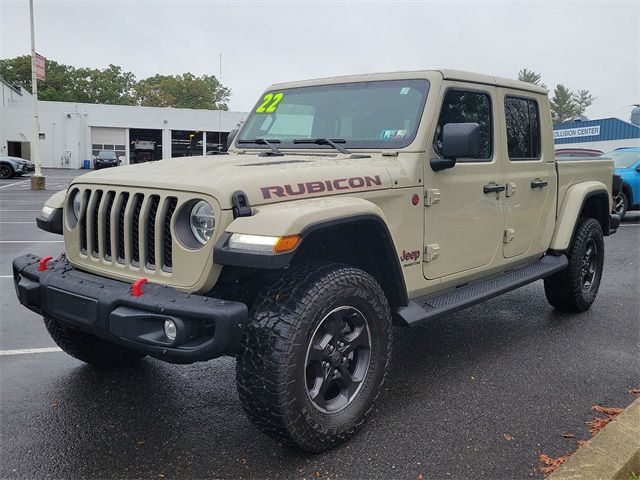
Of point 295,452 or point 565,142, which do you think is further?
point 565,142

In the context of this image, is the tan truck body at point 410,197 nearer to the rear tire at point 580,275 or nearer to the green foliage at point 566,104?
the rear tire at point 580,275

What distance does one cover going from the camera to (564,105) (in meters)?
89.5

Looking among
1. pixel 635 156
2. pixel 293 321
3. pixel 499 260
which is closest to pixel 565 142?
pixel 635 156

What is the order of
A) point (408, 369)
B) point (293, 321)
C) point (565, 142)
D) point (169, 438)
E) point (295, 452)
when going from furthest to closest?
point (565, 142) < point (408, 369) < point (169, 438) < point (295, 452) < point (293, 321)

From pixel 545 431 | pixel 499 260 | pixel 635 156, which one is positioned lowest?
pixel 545 431

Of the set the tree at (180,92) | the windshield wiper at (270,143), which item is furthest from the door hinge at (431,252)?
the tree at (180,92)

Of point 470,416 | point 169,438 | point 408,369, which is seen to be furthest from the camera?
point 408,369

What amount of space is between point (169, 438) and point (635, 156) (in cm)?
1300

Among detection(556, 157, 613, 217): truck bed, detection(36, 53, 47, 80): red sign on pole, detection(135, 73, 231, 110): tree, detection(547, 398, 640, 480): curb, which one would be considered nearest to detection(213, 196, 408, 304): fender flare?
detection(547, 398, 640, 480): curb

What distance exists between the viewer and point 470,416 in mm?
3404

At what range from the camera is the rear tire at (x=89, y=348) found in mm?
3676

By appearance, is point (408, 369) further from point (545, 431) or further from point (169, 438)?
point (169, 438)

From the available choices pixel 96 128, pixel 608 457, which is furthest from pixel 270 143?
pixel 96 128

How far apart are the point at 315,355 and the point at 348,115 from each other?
1.87 metres
